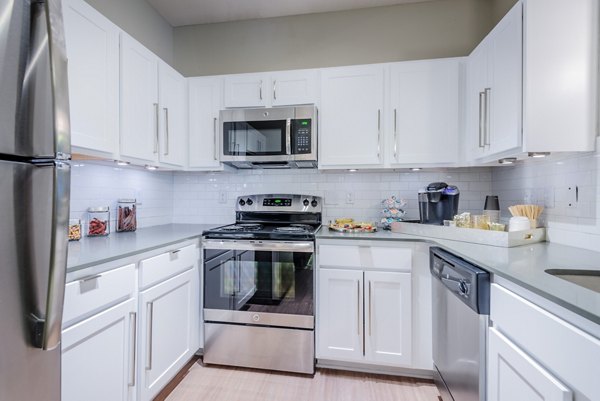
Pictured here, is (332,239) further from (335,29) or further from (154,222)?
(335,29)

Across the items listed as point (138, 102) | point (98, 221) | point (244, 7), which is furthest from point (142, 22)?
point (98, 221)

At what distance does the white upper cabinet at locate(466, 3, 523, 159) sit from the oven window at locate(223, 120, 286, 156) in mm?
1301

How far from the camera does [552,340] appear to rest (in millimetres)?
790

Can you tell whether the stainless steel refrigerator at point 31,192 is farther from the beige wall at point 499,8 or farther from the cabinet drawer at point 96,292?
the beige wall at point 499,8

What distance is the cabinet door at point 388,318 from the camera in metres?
1.85

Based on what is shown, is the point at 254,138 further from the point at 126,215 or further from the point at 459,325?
the point at 459,325

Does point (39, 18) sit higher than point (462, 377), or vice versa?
point (39, 18)

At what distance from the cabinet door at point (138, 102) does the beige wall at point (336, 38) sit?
0.83m

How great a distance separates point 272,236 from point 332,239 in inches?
15.9

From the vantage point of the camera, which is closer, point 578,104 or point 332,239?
point 578,104

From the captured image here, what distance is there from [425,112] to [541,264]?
51.4 inches

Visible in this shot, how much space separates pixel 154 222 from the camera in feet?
8.16

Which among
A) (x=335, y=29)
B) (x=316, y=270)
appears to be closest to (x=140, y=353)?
(x=316, y=270)

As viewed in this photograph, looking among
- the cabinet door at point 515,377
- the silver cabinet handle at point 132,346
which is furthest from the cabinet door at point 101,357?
the cabinet door at point 515,377
